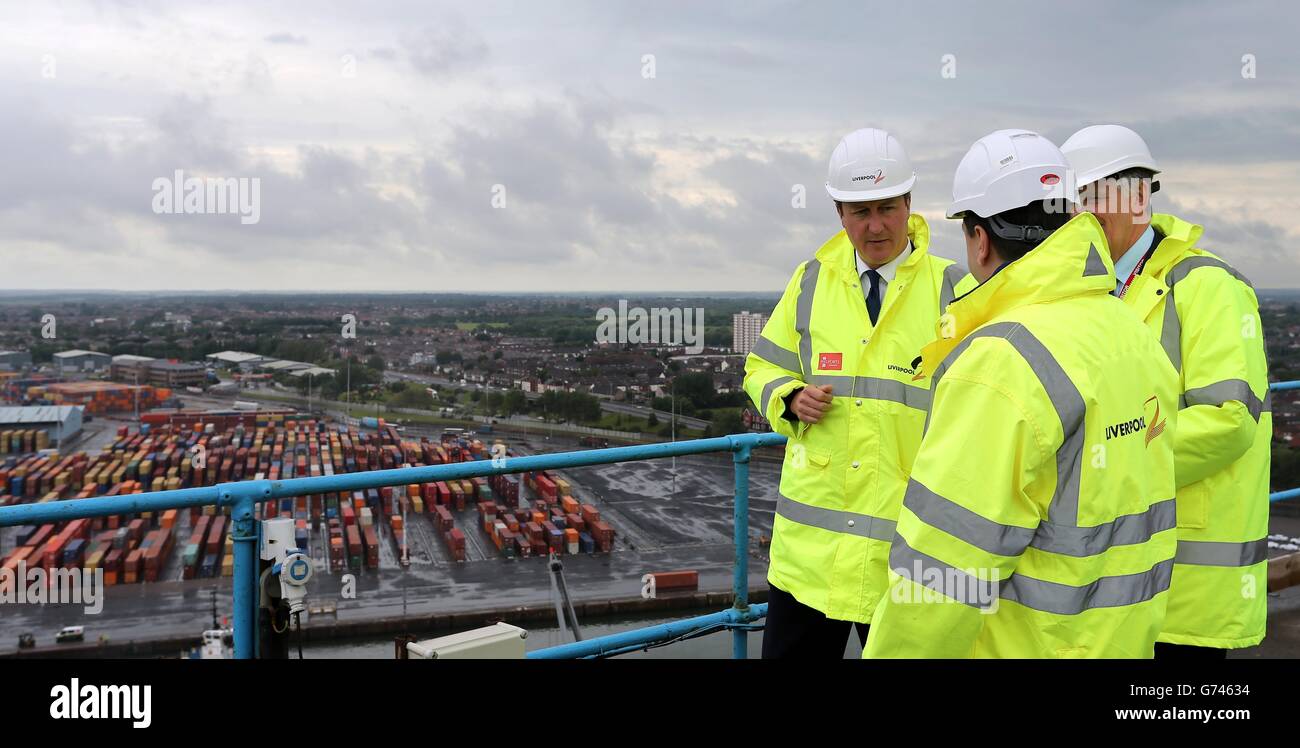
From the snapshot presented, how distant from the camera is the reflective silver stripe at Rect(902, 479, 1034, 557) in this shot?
5.58ft

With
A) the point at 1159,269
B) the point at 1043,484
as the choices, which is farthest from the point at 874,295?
the point at 1043,484

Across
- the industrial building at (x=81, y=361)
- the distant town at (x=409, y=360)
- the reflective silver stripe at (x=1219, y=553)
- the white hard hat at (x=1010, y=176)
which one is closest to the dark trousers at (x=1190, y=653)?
the reflective silver stripe at (x=1219, y=553)

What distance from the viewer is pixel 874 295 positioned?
2.97 metres

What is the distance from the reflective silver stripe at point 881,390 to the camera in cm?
273

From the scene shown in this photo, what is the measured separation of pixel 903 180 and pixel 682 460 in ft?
5.46

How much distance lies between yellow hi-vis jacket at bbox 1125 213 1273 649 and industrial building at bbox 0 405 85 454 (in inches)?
624

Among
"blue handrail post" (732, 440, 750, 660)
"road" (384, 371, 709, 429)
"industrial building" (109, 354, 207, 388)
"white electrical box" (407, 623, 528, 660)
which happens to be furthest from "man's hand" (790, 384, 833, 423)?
"industrial building" (109, 354, 207, 388)

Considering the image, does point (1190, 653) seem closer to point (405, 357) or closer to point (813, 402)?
point (813, 402)

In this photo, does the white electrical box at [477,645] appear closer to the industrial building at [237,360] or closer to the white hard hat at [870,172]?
the white hard hat at [870,172]

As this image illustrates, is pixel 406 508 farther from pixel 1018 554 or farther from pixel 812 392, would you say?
pixel 1018 554

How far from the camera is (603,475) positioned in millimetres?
4109

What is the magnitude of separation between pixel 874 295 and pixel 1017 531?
4.54 feet

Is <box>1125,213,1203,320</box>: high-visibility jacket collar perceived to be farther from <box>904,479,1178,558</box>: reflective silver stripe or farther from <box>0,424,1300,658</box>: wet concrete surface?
<box>0,424,1300,658</box>: wet concrete surface
